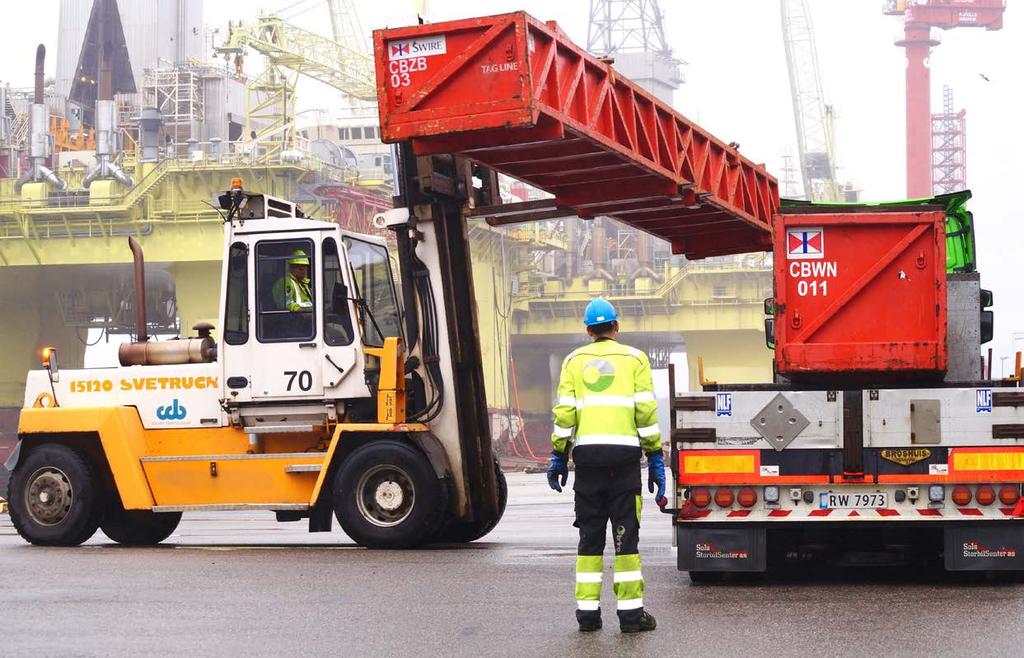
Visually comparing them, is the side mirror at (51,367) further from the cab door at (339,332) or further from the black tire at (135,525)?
the cab door at (339,332)

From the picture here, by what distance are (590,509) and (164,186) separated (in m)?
53.3

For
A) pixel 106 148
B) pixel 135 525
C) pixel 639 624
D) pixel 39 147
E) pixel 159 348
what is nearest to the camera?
pixel 639 624

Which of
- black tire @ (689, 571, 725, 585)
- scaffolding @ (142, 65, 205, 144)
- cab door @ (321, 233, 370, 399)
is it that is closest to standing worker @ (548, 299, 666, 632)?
black tire @ (689, 571, 725, 585)

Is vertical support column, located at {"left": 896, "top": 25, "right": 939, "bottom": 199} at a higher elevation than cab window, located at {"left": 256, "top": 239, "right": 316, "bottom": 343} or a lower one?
higher

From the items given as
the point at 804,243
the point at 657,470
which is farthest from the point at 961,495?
the point at 657,470

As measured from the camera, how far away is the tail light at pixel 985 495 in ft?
32.9

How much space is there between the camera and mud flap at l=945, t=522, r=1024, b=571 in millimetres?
10023

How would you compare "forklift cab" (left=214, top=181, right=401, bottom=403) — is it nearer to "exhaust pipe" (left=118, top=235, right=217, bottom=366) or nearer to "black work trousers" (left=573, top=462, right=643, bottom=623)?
"exhaust pipe" (left=118, top=235, right=217, bottom=366)

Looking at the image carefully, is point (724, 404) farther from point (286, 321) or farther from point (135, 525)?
point (135, 525)

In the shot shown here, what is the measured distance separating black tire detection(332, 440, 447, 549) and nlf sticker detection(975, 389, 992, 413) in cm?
511

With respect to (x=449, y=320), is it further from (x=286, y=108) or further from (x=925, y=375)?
(x=286, y=108)

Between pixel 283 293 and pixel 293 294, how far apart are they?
0.10 metres

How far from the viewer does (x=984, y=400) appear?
1001 centimetres

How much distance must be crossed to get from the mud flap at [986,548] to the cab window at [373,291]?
6012mm
